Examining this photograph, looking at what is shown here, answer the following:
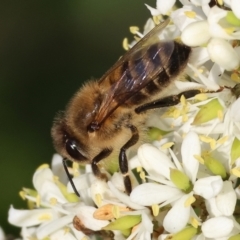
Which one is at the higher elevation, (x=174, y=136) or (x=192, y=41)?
(x=192, y=41)

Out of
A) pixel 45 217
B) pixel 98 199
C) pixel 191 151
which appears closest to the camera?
pixel 191 151

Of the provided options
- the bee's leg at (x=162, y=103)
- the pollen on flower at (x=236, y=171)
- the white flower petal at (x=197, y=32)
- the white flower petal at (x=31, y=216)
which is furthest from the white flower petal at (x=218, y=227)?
the white flower petal at (x=31, y=216)

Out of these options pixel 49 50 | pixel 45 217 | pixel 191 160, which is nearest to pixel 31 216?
pixel 45 217

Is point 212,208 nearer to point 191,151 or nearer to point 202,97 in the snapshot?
point 191,151

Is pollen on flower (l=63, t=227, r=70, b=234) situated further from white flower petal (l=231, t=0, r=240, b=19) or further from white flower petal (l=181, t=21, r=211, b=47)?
white flower petal (l=231, t=0, r=240, b=19)

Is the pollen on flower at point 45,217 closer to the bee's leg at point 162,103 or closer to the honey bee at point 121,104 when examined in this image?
the honey bee at point 121,104

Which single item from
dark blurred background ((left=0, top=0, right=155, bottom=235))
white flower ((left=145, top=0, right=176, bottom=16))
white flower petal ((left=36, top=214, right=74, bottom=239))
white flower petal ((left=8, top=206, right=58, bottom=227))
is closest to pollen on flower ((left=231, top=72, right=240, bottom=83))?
white flower ((left=145, top=0, right=176, bottom=16))

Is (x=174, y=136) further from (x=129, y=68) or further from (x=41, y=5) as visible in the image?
(x=41, y=5)

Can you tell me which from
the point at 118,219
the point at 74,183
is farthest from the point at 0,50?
the point at 118,219
